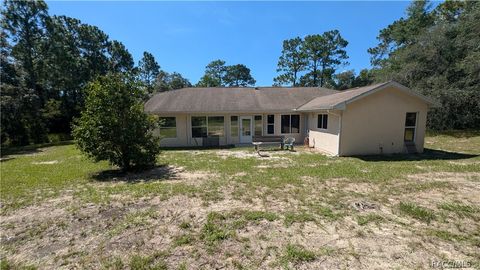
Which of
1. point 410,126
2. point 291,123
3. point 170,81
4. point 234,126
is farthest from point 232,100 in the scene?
point 170,81

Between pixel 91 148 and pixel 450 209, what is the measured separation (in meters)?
10.5

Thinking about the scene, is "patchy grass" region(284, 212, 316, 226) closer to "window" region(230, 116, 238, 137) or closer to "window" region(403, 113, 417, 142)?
"window" region(403, 113, 417, 142)

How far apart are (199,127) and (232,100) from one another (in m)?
3.31

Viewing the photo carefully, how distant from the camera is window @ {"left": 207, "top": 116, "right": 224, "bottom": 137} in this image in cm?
1602

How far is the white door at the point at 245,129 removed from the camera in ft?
53.2

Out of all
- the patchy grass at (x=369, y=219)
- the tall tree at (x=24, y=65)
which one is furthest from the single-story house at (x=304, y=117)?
the tall tree at (x=24, y=65)

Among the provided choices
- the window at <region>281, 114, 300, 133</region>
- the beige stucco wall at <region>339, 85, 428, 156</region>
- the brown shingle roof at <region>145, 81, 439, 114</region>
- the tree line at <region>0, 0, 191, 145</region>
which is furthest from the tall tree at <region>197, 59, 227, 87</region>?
the beige stucco wall at <region>339, 85, 428, 156</region>

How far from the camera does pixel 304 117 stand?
16281mm

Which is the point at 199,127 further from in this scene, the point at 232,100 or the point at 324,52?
the point at 324,52

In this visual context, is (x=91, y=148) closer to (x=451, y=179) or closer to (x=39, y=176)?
(x=39, y=176)

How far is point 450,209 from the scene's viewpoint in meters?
5.03

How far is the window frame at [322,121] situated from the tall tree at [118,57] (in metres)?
35.2

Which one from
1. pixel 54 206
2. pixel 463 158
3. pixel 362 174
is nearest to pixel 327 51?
pixel 463 158

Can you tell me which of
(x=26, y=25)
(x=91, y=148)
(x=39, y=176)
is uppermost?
(x=26, y=25)
